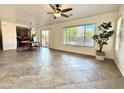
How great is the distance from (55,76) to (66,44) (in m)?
5.23

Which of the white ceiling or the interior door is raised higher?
the white ceiling

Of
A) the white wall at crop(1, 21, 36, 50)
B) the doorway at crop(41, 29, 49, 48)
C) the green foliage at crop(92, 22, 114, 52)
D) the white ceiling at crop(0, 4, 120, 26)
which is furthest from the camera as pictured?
the doorway at crop(41, 29, 49, 48)

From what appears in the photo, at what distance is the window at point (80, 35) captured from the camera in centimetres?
646

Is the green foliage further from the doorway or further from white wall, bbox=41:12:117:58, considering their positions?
the doorway

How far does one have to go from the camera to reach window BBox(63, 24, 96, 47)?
6457 millimetres

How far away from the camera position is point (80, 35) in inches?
281

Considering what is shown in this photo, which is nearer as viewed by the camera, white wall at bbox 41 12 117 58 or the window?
white wall at bbox 41 12 117 58

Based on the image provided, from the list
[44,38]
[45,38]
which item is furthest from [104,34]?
[44,38]

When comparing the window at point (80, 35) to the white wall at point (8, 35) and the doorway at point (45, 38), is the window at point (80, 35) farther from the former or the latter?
the white wall at point (8, 35)

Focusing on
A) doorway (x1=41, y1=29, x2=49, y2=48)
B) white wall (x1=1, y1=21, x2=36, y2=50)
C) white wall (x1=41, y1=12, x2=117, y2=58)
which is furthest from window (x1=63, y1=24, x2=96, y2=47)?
white wall (x1=1, y1=21, x2=36, y2=50)

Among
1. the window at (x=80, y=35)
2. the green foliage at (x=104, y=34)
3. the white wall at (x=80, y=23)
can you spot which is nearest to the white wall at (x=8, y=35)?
the white wall at (x=80, y=23)

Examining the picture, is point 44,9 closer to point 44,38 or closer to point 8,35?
point 8,35

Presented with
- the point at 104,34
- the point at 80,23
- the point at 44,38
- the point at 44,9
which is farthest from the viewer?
the point at 44,38

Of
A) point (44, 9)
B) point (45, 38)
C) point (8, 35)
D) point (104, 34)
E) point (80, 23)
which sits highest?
point (44, 9)
